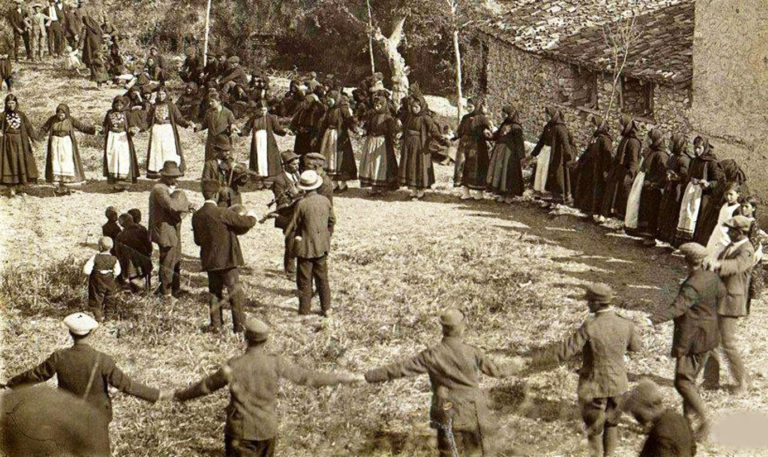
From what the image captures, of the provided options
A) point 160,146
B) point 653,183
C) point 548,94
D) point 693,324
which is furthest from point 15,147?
point 548,94

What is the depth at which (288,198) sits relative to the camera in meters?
11.0

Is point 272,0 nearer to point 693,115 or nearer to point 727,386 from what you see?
point 693,115

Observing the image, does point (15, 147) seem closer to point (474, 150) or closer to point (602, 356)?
point (474, 150)

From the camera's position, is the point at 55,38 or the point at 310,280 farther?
the point at 55,38

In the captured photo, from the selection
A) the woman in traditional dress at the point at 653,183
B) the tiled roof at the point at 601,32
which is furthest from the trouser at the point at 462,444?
the tiled roof at the point at 601,32

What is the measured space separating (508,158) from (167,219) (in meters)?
5.55

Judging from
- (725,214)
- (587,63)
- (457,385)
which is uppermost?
(587,63)

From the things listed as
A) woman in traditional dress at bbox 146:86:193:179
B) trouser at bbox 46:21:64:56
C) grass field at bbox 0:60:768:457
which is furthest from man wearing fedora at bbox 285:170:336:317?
trouser at bbox 46:21:64:56

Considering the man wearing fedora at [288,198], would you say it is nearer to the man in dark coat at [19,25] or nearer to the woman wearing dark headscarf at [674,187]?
the woman wearing dark headscarf at [674,187]

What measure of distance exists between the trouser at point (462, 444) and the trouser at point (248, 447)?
45.5 inches

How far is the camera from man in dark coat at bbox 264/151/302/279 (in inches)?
409

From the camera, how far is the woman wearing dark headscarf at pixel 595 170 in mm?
13203

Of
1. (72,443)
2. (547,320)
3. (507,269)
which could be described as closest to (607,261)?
(507,269)

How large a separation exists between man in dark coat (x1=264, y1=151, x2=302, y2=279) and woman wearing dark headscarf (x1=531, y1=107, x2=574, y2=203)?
4.06 metres
